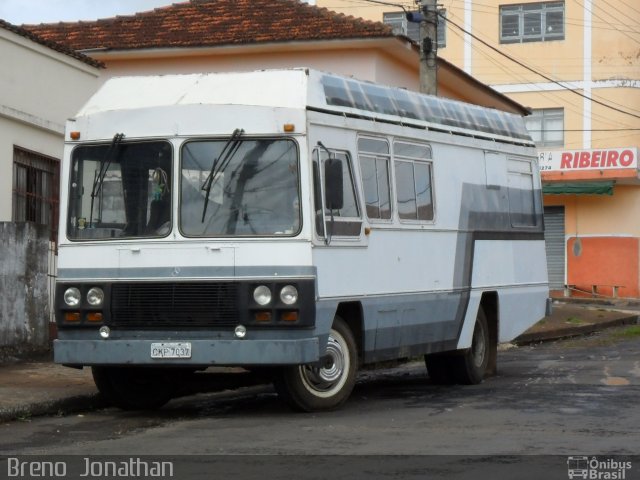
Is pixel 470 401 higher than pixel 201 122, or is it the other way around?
pixel 201 122

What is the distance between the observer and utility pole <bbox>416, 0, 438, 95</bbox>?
21.9 metres

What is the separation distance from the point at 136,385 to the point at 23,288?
3.75 metres

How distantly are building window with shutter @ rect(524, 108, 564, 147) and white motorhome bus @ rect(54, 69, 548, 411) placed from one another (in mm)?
31510

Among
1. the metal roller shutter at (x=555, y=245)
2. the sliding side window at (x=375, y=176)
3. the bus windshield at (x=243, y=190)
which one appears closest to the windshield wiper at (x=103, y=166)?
the bus windshield at (x=243, y=190)

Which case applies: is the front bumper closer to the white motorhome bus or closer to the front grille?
the white motorhome bus

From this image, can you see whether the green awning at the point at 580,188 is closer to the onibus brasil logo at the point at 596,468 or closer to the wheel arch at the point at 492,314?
the wheel arch at the point at 492,314

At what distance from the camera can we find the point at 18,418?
1221cm

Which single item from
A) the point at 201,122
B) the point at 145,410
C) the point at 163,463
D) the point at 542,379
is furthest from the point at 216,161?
the point at 542,379

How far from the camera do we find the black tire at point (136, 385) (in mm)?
12898

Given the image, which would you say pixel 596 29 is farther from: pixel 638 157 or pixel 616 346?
pixel 616 346

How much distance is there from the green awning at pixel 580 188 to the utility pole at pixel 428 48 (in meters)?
20.0

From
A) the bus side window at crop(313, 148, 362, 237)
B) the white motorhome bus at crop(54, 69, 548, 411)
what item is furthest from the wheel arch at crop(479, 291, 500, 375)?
the bus side window at crop(313, 148, 362, 237)

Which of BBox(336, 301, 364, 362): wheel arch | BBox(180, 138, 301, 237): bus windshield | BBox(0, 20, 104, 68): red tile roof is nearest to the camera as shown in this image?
BBox(180, 138, 301, 237): bus windshield

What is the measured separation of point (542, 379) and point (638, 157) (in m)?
26.4
